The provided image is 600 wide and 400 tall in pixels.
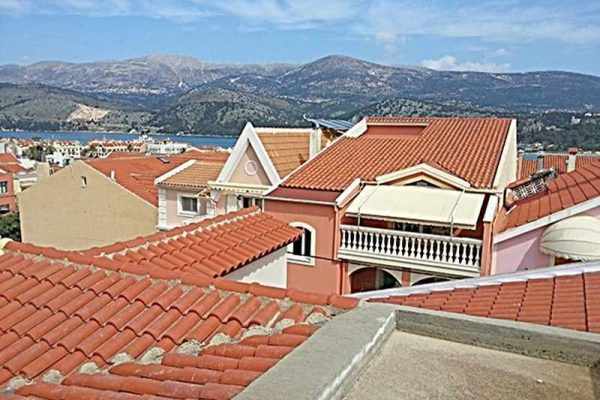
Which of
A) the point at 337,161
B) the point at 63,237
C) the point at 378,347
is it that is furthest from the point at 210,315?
the point at 63,237

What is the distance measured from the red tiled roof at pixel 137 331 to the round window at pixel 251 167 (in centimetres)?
1892

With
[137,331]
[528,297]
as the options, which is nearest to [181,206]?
[528,297]

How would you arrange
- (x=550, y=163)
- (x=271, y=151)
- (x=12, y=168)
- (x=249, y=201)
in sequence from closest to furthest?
(x=271, y=151)
(x=249, y=201)
(x=550, y=163)
(x=12, y=168)

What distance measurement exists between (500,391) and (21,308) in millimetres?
7078

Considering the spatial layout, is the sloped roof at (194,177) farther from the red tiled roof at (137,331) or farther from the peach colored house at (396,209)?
the red tiled roof at (137,331)

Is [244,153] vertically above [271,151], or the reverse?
[271,151]

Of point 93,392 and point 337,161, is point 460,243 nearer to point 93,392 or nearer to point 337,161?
point 337,161

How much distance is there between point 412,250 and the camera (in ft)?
70.0

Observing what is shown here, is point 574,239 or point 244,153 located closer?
point 574,239

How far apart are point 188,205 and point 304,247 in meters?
13.1

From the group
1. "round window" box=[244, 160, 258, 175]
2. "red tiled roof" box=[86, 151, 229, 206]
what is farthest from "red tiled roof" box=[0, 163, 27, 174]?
"round window" box=[244, 160, 258, 175]

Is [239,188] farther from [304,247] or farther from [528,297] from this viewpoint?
[528,297]

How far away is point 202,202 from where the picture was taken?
109 feet

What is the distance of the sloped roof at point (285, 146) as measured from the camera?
27.4 meters
